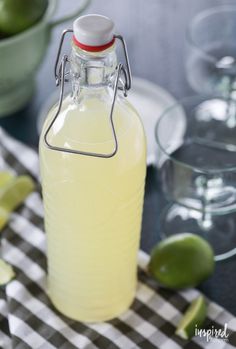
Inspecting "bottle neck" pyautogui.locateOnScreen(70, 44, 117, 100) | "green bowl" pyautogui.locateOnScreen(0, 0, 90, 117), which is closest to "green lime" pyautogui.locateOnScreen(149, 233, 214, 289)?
"bottle neck" pyautogui.locateOnScreen(70, 44, 117, 100)

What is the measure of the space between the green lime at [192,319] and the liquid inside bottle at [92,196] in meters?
0.09

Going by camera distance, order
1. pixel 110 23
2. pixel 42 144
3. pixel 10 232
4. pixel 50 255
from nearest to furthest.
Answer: pixel 110 23 < pixel 42 144 < pixel 50 255 < pixel 10 232

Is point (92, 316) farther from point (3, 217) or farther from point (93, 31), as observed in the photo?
point (93, 31)

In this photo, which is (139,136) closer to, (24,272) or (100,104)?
(100,104)

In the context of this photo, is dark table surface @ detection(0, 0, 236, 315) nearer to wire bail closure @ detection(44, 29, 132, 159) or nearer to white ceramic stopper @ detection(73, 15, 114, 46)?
wire bail closure @ detection(44, 29, 132, 159)

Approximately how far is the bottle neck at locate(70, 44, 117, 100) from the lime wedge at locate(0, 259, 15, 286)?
0.38 metres

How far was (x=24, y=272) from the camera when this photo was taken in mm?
1182

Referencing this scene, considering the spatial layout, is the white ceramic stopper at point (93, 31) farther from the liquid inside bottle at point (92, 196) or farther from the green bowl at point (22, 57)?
the green bowl at point (22, 57)

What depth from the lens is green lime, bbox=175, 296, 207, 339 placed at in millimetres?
1077

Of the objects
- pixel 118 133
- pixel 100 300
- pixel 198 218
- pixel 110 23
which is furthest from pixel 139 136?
pixel 198 218

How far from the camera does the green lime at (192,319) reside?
3.53 feet

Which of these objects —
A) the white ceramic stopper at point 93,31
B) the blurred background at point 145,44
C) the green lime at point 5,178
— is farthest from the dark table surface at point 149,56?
the white ceramic stopper at point 93,31

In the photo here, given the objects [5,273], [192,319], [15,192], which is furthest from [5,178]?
[192,319]

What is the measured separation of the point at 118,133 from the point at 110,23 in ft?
0.46
